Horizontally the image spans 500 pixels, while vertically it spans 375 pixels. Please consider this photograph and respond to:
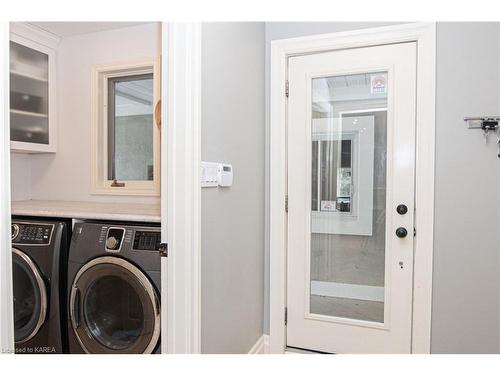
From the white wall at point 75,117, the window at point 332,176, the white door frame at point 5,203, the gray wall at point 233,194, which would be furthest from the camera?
the white wall at point 75,117

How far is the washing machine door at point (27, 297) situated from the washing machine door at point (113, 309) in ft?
0.73

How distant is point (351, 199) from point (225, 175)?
893 mm

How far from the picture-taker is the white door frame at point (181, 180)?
4.69ft

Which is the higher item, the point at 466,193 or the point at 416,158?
the point at 416,158

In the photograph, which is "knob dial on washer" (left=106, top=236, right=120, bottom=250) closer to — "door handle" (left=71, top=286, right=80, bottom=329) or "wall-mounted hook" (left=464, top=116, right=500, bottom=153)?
"door handle" (left=71, top=286, right=80, bottom=329)

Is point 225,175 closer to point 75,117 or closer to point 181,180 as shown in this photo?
point 181,180

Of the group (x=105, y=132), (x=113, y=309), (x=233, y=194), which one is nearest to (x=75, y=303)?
(x=113, y=309)

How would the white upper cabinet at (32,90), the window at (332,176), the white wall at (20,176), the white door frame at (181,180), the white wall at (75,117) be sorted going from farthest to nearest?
the white wall at (20,176), the white wall at (75,117), the white upper cabinet at (32,90), the window at (332,176), the white door frame at (181,180)

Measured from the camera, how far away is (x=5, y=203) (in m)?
0.83

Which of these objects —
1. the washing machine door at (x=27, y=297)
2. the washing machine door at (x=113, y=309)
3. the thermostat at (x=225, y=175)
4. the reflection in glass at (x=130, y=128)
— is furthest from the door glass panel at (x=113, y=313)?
the reflection in glass at (x=130, y=128)

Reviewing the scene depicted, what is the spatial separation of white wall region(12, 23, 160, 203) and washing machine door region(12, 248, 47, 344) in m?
0.91

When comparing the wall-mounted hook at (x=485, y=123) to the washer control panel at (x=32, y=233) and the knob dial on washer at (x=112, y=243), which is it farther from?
the washer control panel at (x=32, y=233)
